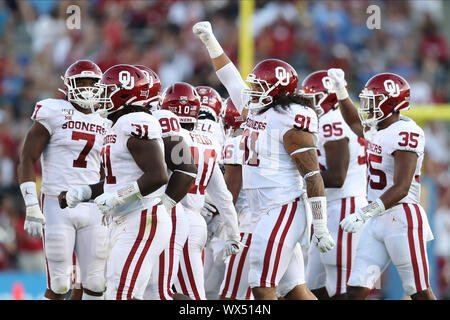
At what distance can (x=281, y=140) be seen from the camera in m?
5.84

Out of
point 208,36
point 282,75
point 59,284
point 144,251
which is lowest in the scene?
point 59,284

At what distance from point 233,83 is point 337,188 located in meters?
1.19

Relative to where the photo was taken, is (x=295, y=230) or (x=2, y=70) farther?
(x=2, y=70)

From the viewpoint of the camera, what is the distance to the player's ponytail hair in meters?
5.95

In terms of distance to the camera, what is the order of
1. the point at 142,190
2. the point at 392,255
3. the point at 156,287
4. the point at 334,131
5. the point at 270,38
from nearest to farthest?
the point at 142,190 < the point at 156,287 < the point at 392,255 < the point at 334,131 < the point at 270,38

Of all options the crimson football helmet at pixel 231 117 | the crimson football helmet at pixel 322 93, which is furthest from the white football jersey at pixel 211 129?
the crimson football helmet at pixel 322 93

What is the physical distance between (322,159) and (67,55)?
715 cm

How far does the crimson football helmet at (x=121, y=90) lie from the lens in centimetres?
561

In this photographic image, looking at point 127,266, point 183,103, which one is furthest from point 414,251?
point 127,266

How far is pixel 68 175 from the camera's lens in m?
Result: 6.47

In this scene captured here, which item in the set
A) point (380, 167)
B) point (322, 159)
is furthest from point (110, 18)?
point (380, 167)

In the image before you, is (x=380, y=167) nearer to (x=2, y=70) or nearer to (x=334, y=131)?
(x=334, y=131)

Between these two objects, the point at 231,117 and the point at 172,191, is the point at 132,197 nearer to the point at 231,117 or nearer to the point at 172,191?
the point at 172,191

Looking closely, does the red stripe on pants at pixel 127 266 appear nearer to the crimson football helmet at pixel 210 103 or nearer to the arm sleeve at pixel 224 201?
the arm sleeve at pixel 224 201
